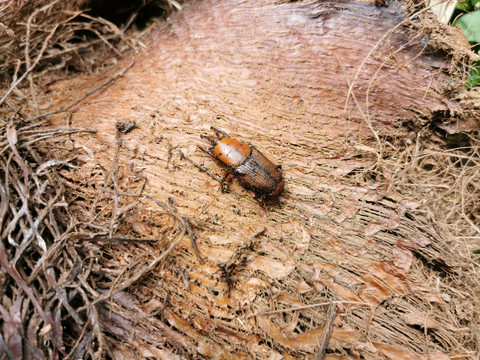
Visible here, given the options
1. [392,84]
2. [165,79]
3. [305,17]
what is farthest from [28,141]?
[392,84]

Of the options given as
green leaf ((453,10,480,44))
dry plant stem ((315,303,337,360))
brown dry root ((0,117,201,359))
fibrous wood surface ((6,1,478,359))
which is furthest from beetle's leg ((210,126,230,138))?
green leaf ((453,10,480,44))

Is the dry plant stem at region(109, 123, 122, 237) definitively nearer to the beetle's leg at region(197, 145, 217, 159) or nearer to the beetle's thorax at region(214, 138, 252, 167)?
the beetle's leg at region(197, 145, 217, 159)

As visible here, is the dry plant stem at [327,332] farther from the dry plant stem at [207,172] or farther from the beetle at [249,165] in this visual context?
the dry plant stem at [207,172]

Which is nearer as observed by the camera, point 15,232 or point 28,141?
point 15,232

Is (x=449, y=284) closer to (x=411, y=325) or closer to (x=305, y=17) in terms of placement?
(x=411, y=325)

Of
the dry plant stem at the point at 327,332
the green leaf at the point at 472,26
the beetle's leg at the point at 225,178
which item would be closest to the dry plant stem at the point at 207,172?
the beetle's leg at the point at 225,178

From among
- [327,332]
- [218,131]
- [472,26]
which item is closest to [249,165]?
[218,131]
